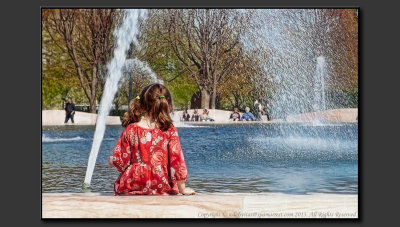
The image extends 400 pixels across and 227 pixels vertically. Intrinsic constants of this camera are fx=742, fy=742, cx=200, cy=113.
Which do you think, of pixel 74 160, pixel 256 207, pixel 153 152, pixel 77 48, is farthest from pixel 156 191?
pixel 77 48

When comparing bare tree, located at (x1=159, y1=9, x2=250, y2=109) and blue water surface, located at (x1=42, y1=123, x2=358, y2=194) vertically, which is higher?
bare tree, located at (x1=159, y1=9, x2=250, y2=109)

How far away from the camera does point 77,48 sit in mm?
8273

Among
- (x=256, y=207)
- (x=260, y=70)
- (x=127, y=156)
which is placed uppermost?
(x=260, y=70)

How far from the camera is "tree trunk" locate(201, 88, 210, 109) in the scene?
8367mm

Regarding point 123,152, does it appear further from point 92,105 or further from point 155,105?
point 92,105

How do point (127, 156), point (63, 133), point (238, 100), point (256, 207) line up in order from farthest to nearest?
1. point (238, 100)
2. point (63, 133)
3. point (256, 207)
4. point (127, 156)

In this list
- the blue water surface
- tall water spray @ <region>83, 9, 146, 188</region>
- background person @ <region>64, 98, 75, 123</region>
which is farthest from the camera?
tall water spray @ <region>83, 9, 146, 188</region>

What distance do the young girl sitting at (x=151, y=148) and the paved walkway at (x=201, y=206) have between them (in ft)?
0.44

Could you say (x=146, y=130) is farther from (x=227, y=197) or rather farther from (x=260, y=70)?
(x=260, y=70)

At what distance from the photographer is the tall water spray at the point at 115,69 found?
311 inches

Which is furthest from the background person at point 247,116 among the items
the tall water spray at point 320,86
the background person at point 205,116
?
the tall water spray at point 320,86

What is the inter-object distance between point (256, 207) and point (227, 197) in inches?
11.3

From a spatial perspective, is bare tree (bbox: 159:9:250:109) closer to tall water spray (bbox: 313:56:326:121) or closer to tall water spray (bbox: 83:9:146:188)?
tall water spray (bbox: 83:9:146:188)

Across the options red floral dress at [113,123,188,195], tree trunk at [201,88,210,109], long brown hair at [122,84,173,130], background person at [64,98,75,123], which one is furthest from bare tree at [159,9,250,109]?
red floral dress at [113,123,188,195]
